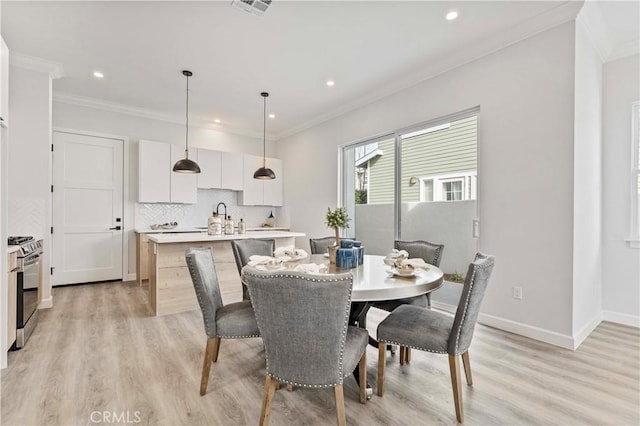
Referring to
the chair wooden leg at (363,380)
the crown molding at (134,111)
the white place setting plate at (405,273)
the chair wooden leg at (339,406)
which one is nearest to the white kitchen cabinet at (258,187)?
the crown molding at (134,111)

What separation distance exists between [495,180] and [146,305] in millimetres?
4377

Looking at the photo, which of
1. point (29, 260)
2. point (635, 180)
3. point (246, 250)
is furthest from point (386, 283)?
point (635, 180)

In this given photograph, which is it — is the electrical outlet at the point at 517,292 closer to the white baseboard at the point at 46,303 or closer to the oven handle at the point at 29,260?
the oven handle at the point at 29,260

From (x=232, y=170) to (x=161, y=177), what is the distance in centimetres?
130

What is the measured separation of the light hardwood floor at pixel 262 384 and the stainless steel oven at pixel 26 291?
0.41 feet

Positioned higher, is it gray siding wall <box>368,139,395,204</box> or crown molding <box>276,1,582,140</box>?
crown molding <box>276,1,582,140</box>

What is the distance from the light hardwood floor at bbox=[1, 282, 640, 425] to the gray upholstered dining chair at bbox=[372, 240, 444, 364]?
0.38 m

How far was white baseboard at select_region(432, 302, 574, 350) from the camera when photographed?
268 cm

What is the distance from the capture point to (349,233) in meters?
5.10

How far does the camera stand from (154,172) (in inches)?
203

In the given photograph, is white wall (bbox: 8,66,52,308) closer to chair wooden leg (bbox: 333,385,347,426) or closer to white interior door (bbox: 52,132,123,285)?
white interior door (bbox: 52,132,123,285)

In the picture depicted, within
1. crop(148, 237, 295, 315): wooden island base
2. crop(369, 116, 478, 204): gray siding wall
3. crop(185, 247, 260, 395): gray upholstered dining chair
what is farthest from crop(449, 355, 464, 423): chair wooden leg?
crop(148, 237, 295, 315): wooden island base

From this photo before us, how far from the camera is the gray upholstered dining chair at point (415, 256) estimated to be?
7.95 feet

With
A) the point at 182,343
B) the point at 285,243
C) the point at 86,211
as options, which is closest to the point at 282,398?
the point at 182,343
